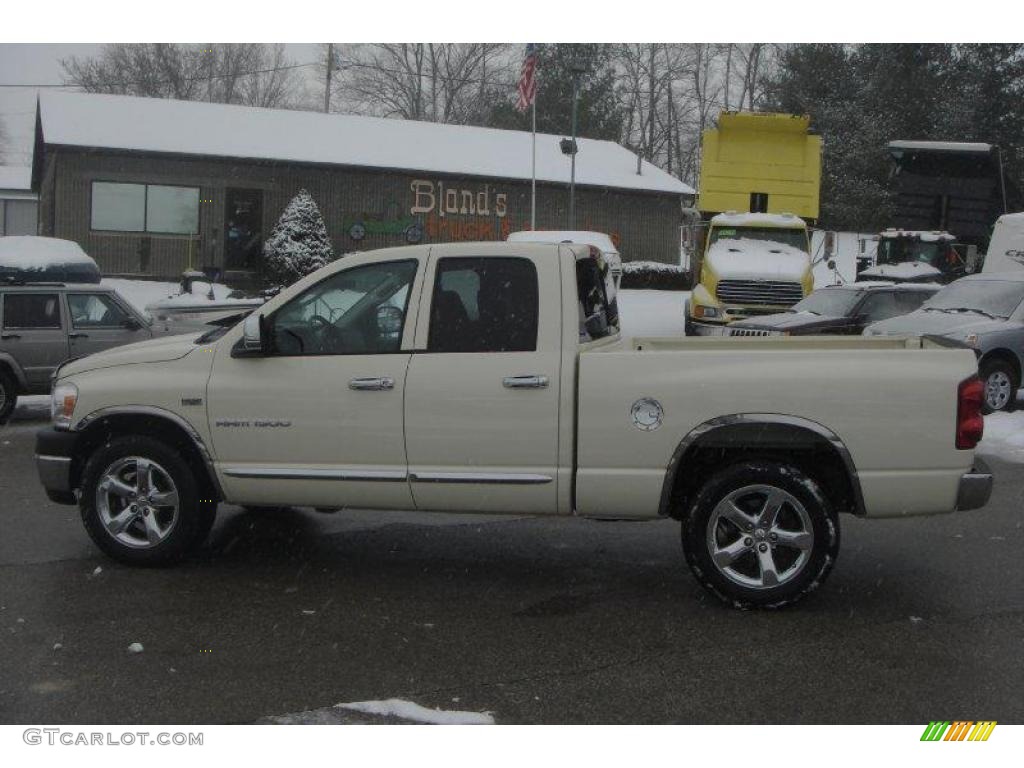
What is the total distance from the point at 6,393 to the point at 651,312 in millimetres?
18097

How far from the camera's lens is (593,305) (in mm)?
6688

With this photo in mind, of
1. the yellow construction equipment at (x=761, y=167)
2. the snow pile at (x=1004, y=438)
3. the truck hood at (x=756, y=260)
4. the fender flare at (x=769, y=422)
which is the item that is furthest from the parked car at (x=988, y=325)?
the fender flare at (x=769, y=422)

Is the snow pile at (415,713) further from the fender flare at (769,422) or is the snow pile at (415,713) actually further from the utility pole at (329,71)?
the utility pole at (329,71)

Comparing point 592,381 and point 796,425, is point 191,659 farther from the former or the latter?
point 796,425

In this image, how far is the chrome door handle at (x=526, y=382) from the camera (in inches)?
236

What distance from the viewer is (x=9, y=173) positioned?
56.4 metres

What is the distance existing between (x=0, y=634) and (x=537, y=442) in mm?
2720

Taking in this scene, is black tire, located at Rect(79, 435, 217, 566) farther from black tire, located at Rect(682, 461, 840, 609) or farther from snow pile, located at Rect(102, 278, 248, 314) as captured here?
snow pile, located at Rect(102, 278, 248, 314)

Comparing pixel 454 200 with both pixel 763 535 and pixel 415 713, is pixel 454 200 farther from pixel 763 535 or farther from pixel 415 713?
pixel 415 713

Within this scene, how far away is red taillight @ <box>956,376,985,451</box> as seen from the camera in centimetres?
562

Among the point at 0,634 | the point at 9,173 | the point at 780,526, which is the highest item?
the point at 9,173

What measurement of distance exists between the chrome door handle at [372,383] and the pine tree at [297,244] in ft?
87.0
